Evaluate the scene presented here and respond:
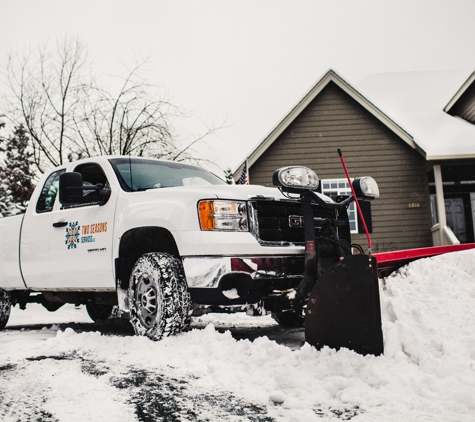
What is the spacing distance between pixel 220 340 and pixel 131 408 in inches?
58.0

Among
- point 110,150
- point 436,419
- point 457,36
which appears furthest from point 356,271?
point 457,36

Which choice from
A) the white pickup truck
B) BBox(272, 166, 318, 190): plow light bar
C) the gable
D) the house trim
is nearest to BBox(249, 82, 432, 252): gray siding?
the gable

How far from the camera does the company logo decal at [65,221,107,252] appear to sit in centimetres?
565

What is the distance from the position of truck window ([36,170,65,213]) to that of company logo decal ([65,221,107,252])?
67 centimetres

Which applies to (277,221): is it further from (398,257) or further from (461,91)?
(461,91)

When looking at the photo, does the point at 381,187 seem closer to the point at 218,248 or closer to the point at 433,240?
the point at 433,240

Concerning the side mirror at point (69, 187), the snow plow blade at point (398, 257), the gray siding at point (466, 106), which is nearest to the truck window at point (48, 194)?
the side mirror at point (69, 187)

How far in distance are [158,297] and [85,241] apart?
4.61 feet

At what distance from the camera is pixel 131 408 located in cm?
316

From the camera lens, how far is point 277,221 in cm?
505

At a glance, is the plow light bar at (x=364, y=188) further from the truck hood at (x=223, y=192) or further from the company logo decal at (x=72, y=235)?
the company logo decal at (x=72, y=235)

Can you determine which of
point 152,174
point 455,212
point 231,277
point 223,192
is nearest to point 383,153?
point 455,212

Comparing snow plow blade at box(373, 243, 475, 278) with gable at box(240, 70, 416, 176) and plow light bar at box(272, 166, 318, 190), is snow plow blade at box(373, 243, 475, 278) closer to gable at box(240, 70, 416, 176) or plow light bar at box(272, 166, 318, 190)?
plow light bar at box(272, 166, 318, 190)

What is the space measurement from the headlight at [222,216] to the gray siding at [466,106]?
1300 centimetres
